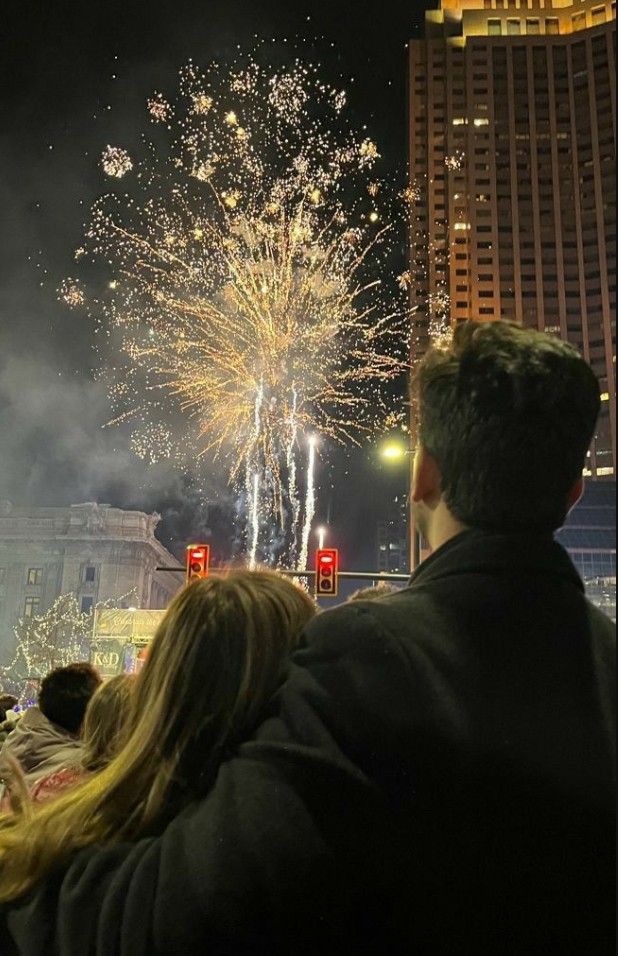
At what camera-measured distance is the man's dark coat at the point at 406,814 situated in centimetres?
120

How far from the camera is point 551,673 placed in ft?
4.24

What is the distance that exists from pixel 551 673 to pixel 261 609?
616 mm

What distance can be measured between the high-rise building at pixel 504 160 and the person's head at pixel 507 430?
59453 mm

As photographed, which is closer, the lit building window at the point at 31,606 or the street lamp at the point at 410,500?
the street lamp at the point at 410,500

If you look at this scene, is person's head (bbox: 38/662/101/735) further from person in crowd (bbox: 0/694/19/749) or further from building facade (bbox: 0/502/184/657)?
building facade (bbox: 0/502/184/657)

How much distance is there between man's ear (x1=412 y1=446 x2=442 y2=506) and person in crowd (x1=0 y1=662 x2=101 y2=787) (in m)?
2.77

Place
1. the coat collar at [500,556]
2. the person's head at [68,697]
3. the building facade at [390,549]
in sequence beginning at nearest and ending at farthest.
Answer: the coat collar at [500,556], the person's head at [68,697], the building facade at [390,549]

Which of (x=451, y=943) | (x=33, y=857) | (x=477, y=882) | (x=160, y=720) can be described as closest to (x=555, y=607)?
(x=477, y=882)

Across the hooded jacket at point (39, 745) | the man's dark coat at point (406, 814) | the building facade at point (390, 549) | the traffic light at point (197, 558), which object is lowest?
the hooded jacket at point (39, 745)

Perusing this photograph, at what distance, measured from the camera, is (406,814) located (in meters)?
1.21

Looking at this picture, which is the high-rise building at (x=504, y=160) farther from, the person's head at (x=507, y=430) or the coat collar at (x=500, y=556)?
the coat collar at (x=500, y=556)

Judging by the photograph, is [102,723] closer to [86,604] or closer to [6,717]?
[6,717]

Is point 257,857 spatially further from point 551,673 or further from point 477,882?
point 551,673

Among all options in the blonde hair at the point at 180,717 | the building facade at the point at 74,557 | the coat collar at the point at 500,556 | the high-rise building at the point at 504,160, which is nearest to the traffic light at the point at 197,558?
the blonde hair at the point at 180,717
